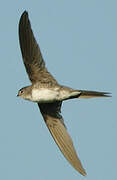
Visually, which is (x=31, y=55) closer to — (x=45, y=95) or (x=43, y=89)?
(x=43, y=89)

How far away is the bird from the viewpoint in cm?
1283

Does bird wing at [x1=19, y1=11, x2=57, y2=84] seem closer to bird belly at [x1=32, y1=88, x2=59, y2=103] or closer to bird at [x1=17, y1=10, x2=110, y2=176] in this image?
bird at [x1=17, y1=10, x2=110, y2=176]

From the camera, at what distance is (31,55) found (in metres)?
13.1

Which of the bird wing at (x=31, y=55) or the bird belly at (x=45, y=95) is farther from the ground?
the bird wing at (x=31, y=55)

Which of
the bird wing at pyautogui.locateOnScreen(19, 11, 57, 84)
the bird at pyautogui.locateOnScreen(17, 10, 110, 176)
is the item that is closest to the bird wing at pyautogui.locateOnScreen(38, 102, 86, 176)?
the bird at pyautogui.locateOnScreen(17, 10, 110, 176)

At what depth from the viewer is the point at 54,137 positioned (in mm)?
13562

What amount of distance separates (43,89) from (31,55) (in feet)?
2.02

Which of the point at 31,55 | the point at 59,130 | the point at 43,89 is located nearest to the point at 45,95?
the point at 43,89

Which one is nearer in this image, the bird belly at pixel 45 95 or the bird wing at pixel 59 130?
the bird belly at pixel 45 95

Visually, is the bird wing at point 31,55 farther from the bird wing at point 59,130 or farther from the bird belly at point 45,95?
the bird wing at point 59,130

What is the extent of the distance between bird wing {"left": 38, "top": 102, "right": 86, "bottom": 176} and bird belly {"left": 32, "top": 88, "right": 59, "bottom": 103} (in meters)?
0.79

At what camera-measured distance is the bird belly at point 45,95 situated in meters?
12.9

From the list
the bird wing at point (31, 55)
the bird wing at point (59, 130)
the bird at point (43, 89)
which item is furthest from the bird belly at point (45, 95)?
the bird wing at point (59, 130)

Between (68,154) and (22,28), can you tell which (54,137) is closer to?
(68,154)
